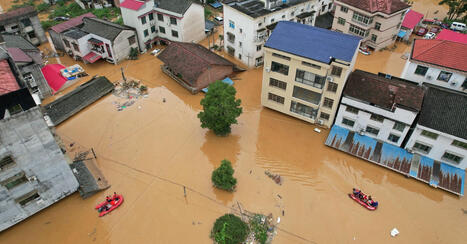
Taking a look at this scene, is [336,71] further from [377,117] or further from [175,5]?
[175,5]

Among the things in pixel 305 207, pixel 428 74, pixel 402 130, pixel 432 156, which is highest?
pixel 428 74

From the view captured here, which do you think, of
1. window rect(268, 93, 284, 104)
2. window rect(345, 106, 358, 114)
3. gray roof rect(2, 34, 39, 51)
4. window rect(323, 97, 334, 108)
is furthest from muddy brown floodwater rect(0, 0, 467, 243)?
gray roof rect(2, 34, 39, 51)

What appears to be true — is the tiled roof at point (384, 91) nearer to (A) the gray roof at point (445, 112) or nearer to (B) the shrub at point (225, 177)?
(A) the gray roof at point (445, 112)

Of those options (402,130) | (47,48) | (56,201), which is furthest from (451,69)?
(47,48)

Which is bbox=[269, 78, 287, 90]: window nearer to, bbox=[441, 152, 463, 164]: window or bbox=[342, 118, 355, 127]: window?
bbox=[342, 118, 355, 127]: window

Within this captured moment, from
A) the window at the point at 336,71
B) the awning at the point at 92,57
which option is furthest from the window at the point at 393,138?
the awning at the point at 92,57

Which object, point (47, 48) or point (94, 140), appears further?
point (47, 48)

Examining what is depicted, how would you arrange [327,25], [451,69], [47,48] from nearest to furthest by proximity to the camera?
[451,69], [47,48], [327,25]

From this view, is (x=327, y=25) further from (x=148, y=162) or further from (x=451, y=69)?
(x=148, y=162)
